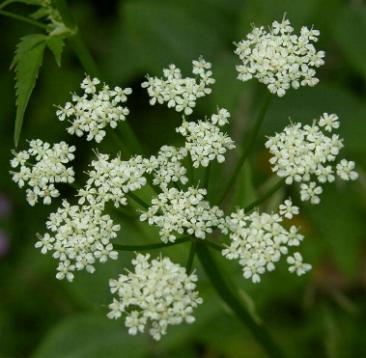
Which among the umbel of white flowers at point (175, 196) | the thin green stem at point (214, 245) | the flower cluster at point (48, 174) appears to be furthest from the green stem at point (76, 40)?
the thin green stem at point (214, 245)

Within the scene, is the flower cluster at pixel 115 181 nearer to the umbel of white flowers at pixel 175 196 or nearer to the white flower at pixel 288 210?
the umbel of white flowers at pixel 175 196

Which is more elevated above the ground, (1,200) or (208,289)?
(1,200)

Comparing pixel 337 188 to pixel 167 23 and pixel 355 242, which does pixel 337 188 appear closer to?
pixel 355 242

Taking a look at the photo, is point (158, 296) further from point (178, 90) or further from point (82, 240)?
point (178, 90)

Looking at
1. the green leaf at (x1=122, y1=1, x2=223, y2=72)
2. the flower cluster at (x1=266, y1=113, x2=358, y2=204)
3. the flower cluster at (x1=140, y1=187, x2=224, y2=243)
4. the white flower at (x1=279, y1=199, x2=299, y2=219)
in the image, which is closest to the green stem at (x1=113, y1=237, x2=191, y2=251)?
the flower cluster at (x1=140, y1=187, x2=224, y2=243)

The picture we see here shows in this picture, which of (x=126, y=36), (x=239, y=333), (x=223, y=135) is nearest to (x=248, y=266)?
(x=223, y=135)

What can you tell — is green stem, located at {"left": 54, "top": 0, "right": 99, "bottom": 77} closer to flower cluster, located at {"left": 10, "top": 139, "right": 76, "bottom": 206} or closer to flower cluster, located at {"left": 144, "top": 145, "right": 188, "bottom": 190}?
flower cluster, located at {"left": 10, "top": 139, "right": 76, "bottom": 206}
